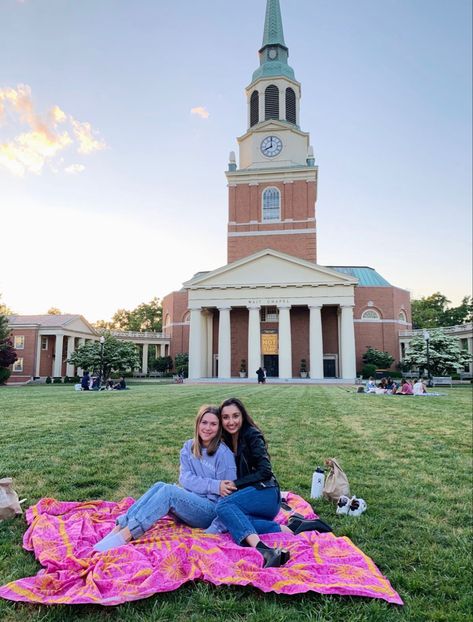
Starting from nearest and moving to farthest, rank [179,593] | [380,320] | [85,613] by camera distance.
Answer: [85,613]
[179,593]
[380,320]

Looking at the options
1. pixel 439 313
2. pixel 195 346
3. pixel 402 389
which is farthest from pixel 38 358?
pixel 439 313

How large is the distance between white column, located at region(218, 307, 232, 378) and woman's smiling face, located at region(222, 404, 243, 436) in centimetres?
3455

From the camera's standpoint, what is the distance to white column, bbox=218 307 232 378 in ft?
128

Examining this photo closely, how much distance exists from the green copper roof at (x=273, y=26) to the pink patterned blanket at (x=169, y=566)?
52975 millimetres

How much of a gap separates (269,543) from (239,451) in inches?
33.8

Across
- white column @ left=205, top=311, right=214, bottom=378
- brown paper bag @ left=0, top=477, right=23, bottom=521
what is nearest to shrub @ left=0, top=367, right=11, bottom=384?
white column @ left=205, top=311, right=214, bottom=378

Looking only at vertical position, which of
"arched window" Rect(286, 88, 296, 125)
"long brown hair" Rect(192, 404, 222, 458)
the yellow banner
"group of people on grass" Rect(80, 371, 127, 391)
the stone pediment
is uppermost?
"arched window" Rect(286, 88, 296, 125)

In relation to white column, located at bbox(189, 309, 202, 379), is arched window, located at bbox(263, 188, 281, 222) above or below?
above

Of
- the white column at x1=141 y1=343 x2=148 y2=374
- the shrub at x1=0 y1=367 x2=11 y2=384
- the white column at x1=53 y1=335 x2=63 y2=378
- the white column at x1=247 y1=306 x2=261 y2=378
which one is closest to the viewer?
the shrub at x1=0 y1=367 x2=11 y2=384

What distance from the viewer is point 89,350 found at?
39625mm

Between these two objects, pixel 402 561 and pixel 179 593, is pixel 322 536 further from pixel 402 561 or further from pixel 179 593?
pixel 179 593

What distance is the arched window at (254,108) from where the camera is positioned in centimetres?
4669

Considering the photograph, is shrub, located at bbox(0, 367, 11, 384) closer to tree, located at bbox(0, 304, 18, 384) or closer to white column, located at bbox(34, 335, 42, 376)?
tree, located at bbox(0, 304, 18, 384)

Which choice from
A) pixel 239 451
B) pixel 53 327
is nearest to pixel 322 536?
pixel 239 451
